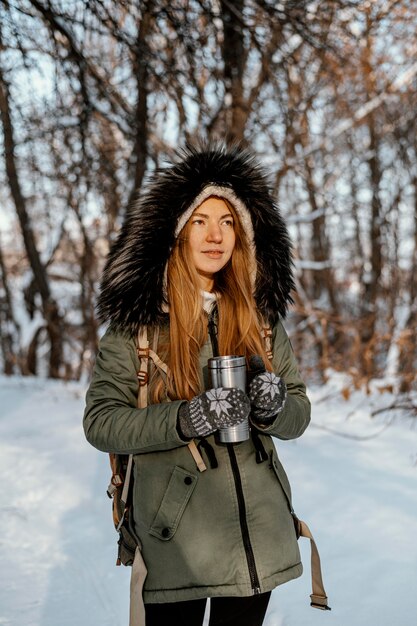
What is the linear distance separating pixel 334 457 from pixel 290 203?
10.0 m

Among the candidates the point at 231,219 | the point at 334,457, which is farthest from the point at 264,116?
the point at 231,219

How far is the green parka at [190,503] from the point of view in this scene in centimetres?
155

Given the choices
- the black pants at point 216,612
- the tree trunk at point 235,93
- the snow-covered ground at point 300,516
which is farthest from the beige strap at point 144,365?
the tree trunk at point 235,93

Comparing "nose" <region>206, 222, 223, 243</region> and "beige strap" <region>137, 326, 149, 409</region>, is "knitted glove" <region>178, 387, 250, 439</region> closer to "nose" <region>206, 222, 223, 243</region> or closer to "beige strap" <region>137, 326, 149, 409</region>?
"beige strap" <region>137, 326, 149, 409</region>

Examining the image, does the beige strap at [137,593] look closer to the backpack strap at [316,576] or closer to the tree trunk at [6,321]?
the backpack strap at [316,576]

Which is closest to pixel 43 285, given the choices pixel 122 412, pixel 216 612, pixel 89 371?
pixel 89 371

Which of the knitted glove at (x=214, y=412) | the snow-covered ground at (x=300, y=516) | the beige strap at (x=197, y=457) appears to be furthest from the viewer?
the snow-covered ground at (x=300, y=516)

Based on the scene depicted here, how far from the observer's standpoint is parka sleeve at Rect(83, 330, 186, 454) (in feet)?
5.06

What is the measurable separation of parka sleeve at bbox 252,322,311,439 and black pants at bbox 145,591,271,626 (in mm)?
498

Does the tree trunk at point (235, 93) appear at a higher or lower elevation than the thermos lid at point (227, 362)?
higher

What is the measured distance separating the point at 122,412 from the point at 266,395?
16.5 inches

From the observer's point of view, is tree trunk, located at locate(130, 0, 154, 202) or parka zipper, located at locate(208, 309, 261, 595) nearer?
parka zipper, located at locate(208, 309, 261, 595)

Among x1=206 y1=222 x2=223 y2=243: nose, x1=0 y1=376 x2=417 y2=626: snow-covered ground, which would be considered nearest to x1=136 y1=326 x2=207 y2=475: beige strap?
x1=206 y1=222 x2=223 y2=243: nose

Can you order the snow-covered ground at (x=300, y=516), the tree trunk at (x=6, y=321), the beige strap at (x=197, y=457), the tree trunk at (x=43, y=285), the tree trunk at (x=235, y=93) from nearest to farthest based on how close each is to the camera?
the beige strap at (x=197, y=457) < the snow-covered ground at (x=300, y=516) < the tree trunk at (x=235, y=93) < the tree trunk at (x=43, y=285) < the tree trunk at (x=6, y=321)
